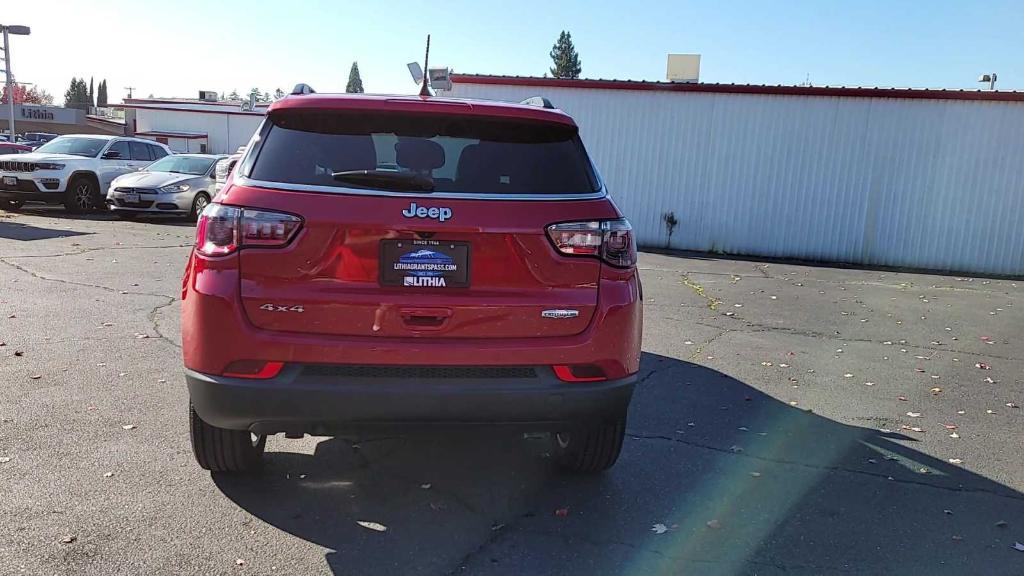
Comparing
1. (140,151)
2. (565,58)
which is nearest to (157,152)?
(140,151)

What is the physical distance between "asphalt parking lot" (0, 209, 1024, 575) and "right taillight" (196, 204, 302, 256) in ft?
3.32

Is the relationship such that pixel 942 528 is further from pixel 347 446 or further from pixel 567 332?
pixel 347 446

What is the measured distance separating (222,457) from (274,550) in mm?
681

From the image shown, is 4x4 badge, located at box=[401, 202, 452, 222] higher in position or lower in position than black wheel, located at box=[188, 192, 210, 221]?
higher

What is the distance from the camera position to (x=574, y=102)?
722 inches

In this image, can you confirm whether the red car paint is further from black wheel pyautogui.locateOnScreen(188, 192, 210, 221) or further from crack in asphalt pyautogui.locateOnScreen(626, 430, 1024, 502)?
black wheel pyautogui.locateOnScreen(188, 192, 210, 221)

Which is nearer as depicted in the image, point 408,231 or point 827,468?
point 408,231

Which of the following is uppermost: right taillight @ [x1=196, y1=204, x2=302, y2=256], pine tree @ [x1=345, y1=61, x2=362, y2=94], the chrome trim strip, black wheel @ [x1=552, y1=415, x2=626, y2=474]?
pine tree @ [x1=345, y1=61, x2=362, y2=94]

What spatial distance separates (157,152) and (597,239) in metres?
19.8

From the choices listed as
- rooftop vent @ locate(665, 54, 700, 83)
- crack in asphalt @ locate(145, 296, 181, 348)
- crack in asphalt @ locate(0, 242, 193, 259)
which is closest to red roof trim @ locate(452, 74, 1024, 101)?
rooftop vent @ locate(665, 54, 700, 83)

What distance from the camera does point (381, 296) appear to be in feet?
10.4

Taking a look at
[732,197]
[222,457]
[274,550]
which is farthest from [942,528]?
[732,197]

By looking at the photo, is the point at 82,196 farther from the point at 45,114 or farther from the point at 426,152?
the point at 45,114

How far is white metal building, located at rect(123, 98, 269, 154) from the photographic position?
52938 millimetres
